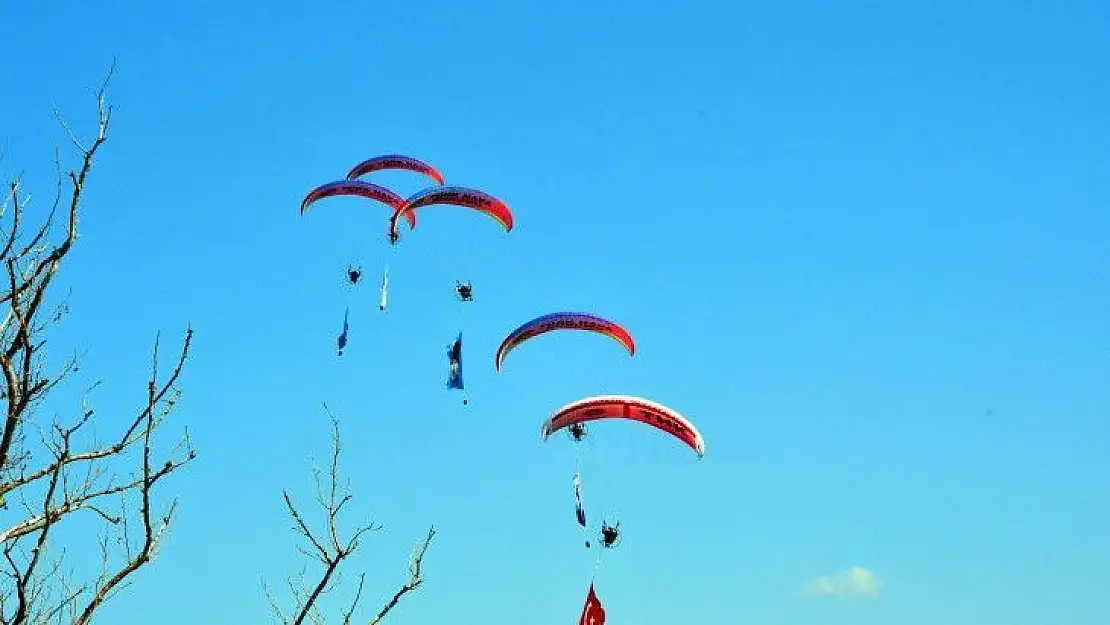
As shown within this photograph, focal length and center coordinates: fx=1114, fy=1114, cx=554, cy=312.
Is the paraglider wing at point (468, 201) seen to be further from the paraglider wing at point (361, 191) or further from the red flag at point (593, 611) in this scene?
the red flag at point (593, 611)

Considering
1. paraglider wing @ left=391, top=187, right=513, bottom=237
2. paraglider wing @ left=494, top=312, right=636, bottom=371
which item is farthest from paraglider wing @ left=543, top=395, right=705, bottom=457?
paraglider wing @ left=391, top=187, right=513, bottom=237

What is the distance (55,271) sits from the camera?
822 centimetres

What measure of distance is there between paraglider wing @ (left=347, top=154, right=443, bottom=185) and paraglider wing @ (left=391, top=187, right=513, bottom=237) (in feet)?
7.80

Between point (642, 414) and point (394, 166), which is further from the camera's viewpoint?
point (394, 166)

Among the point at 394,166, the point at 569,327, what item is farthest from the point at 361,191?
the point at 569,327

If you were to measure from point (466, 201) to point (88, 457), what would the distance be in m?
18.8

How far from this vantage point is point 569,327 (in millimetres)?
22734

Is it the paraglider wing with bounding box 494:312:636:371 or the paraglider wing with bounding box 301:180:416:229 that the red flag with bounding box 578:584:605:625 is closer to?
the paraglider wing with bounding box 494:312:636:371

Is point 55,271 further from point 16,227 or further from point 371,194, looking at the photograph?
point 371,194

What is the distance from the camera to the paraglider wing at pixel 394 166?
29438 millimetres

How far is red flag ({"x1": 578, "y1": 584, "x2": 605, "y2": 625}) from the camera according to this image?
827 inches

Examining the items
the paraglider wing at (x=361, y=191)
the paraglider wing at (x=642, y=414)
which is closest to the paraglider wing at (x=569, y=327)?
the paraglider wing at (x=642, y=414)

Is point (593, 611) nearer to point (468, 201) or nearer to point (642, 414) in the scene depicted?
point (642, 414)

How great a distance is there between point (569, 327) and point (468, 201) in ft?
18.8
